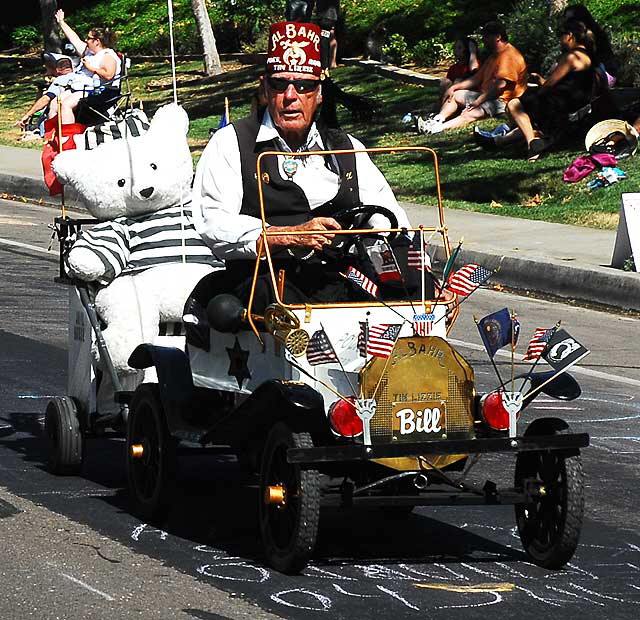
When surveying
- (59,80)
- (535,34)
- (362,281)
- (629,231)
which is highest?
(535,34)

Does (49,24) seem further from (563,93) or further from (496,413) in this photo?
(496,413)

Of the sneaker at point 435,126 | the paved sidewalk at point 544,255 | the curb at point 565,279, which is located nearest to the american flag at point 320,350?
the curb at point 565,279

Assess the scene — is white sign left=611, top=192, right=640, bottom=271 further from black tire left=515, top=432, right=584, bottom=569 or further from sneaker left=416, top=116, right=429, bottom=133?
black tire left=515, top=432, right=584, bottom=569

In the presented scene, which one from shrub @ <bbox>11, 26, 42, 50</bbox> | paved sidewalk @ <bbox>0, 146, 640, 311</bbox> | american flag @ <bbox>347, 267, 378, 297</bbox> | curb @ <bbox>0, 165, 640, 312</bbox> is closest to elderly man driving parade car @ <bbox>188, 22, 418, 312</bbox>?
american flag @ <bbox>347, 267, 378, 297</bbox>

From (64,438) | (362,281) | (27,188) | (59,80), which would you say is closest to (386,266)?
(362,281)

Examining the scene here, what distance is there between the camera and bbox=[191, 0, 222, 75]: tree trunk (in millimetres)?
26500

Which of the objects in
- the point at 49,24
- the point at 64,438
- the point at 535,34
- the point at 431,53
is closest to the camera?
the point at 64,438

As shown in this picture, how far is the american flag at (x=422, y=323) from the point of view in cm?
562

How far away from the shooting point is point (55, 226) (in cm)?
727

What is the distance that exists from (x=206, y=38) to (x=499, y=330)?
21961 millimetres

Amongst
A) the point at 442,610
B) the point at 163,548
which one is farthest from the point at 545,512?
the point at 163,548

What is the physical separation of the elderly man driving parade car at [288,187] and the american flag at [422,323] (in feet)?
1.04

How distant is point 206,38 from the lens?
1055 inches

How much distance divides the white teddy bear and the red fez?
126 centimetres
